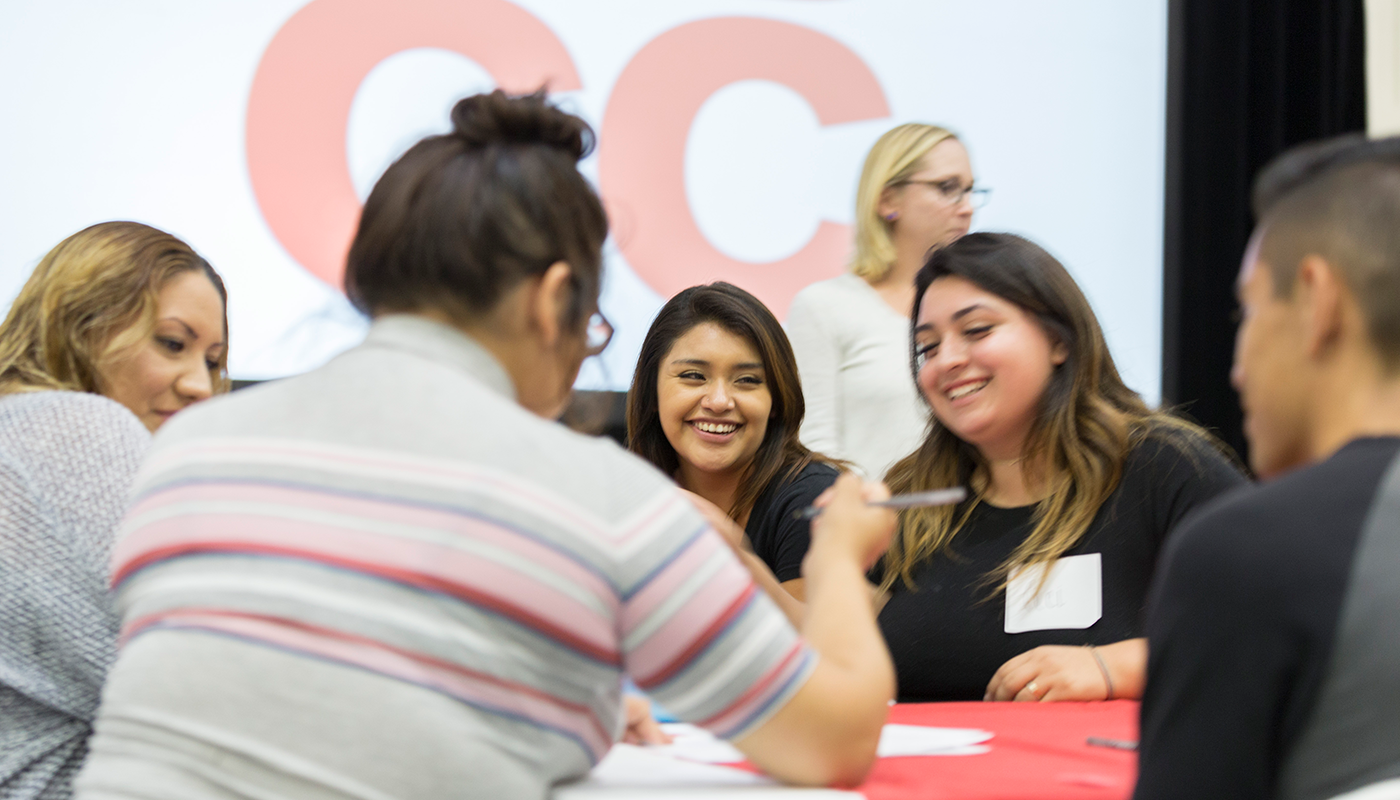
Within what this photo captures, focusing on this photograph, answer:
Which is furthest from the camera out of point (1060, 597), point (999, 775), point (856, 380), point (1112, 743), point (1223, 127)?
point (1223, 127)

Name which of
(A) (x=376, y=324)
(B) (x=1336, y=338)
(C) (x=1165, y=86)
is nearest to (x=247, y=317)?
(A) (x=376, y=324)

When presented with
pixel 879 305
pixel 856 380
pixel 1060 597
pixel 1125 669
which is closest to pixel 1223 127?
pixel 879 305

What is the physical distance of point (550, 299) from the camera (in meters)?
0.91

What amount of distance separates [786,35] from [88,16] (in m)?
1.72

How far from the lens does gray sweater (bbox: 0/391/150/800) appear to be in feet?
3.77

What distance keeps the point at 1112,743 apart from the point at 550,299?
0.69 metres

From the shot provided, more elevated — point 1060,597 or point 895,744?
point 1060,597

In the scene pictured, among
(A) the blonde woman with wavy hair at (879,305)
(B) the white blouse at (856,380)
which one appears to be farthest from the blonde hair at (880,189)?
(B) the white blouse at (856,380)

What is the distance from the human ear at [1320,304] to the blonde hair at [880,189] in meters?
1.77

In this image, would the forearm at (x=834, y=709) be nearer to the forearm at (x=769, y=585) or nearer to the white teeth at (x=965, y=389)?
the forearm at (x=769, y=585)

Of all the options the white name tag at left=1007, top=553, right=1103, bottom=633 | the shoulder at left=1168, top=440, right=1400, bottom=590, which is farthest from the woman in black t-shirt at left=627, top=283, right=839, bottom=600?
the shoulder at left=1168, top=440, right=1400, bottom=590

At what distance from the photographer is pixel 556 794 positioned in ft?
2.81

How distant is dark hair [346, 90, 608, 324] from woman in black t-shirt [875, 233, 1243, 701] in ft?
3.06

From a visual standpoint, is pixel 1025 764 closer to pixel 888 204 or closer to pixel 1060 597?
pixel 1060 597
